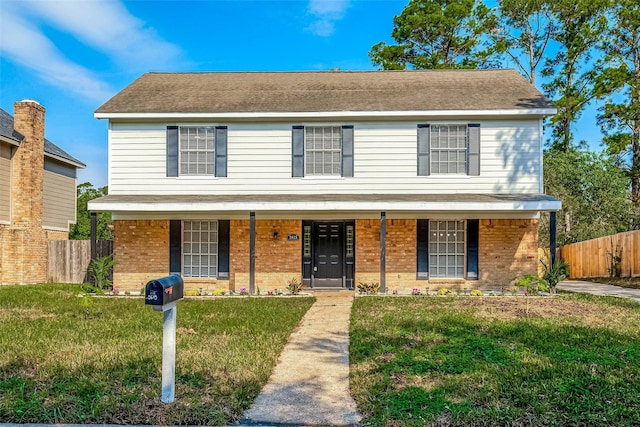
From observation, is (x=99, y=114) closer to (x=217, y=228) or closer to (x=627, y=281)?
(x=217, y=228)

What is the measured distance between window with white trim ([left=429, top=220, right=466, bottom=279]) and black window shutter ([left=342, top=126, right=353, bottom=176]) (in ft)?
9.34

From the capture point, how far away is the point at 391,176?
44.7ft

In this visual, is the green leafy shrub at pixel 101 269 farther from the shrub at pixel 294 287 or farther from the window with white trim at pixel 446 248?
the window with white trim at pixel 446 248

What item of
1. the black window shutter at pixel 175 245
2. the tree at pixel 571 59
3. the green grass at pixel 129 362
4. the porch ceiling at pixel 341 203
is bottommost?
the green grass at pixel 129 362

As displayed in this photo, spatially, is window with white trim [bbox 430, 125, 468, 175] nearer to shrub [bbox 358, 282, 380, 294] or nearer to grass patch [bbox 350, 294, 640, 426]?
shrub [bbox 358, 282, 380, 294]

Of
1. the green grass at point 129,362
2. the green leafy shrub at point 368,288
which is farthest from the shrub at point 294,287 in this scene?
the green grass at point 129,362

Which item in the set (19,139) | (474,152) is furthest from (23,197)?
(474,152)

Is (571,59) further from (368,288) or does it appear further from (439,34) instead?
(368,288)

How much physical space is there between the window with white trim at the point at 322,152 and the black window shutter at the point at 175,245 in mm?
4080

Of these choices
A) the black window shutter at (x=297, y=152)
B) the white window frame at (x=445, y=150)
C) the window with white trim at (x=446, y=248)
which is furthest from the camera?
the window with white trim at (x=446, y=248)

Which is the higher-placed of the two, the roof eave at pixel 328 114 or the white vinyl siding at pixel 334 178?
the roof eave at pixel 328 114

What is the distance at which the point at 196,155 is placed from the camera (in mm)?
13820

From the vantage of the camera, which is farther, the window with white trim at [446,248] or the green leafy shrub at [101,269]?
the window with white trim at [446,248]

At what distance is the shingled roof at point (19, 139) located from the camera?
16.5 m
